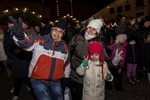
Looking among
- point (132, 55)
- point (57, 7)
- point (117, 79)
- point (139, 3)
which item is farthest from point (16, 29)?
point (139, 3)

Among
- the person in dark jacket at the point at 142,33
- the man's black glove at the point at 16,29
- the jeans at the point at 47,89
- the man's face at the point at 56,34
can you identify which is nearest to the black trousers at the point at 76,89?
the jeans at the point at 47,89

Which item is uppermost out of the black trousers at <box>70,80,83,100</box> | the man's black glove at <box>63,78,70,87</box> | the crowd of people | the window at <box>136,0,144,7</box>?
the window at <box>136,0,144,7</box>

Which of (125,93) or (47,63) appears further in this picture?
(125,93)

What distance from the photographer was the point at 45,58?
5.06 m

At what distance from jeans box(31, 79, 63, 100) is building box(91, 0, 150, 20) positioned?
4983 centimetres

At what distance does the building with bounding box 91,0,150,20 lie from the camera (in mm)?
54056

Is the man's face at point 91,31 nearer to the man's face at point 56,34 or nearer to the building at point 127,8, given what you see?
the man's face at point 56,34

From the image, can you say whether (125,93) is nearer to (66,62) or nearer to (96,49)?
(66,62)

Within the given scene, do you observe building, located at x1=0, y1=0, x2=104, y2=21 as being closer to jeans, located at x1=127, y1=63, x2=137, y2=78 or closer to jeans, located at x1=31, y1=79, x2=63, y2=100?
jeans, located at x1=127, y1=63, x2=137, y2=78

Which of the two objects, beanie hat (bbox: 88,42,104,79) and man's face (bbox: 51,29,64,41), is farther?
man's face (bbox: 51,29,64,41)

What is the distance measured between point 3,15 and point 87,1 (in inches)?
1352

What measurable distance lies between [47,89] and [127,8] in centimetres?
5389

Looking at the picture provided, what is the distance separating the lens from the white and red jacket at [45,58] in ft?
16.5

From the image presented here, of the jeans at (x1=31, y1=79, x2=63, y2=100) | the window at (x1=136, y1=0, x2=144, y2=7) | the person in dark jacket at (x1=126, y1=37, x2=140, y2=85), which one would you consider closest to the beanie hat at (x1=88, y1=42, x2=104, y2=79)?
the jeans at (x1=31, y1=79, x2=63, y2=100)
